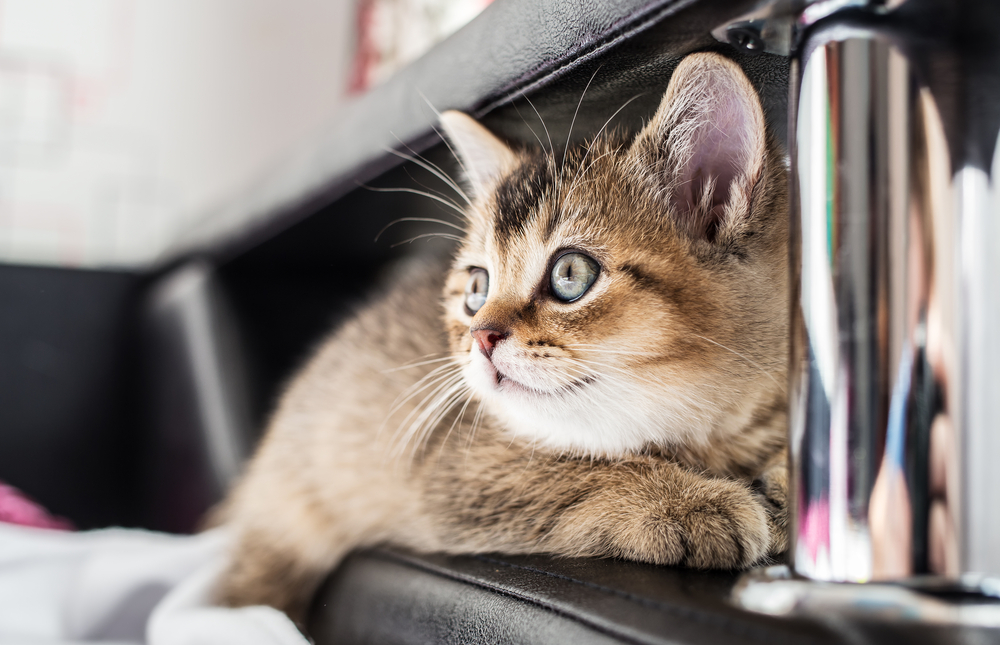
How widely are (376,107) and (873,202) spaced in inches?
23.5

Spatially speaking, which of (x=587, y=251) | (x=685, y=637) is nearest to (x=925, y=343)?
(x=685, y=637)

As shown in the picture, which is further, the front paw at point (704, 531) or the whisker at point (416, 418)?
the whisker at point (416, 418)

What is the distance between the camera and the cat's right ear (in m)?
0.73

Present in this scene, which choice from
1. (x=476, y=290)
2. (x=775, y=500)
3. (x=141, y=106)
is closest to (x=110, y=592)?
(x=476, y=290)

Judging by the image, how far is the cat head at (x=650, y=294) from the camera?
0.68 meters

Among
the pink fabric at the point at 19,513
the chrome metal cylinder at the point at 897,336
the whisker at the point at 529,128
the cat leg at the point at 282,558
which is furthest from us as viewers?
the pink fabric at the point at 19,513

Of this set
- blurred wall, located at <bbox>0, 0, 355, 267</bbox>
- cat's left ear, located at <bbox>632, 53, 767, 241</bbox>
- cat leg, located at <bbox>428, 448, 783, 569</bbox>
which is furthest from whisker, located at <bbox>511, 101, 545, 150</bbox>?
blurred wall, located at <bbox>0, 0, 355, 267</bbox>

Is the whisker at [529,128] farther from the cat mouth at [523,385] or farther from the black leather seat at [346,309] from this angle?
the cat mouth at [523,385]

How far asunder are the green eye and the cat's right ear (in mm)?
163

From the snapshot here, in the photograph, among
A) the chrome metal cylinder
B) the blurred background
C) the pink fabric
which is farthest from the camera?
the blurred background

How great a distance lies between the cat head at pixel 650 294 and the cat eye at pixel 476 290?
10cm

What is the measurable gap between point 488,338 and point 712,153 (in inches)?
11.0

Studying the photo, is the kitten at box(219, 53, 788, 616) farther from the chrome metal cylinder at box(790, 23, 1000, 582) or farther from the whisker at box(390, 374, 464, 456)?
the chrome metal cylinder at box(790, 23, 1000, 582)

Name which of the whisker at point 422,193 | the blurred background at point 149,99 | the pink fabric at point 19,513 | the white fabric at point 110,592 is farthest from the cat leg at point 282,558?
the blurred background at point 149,99
